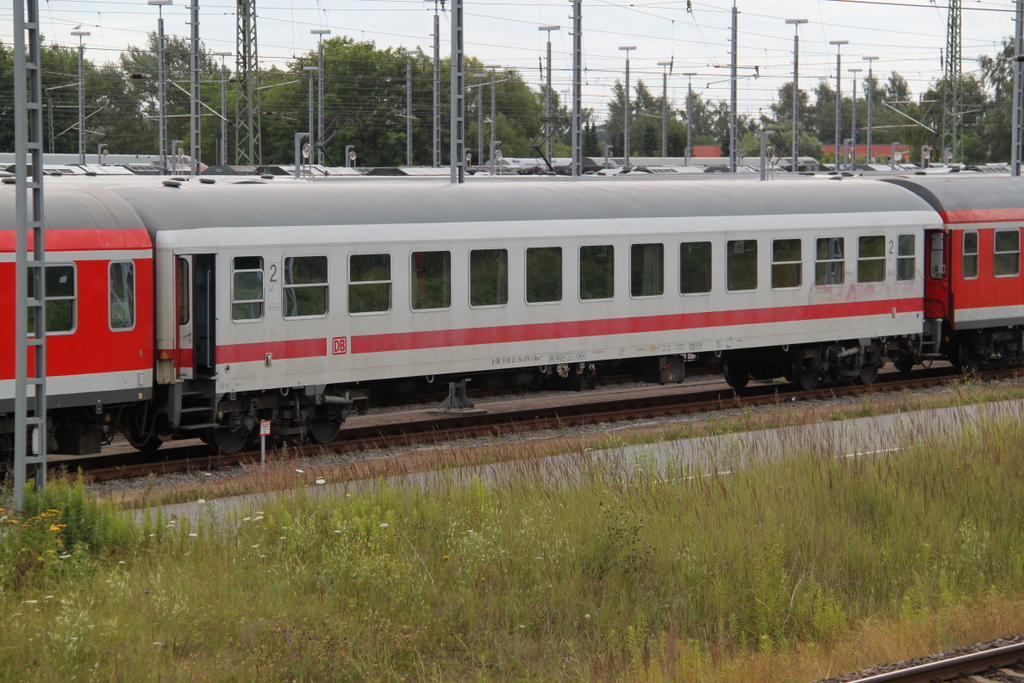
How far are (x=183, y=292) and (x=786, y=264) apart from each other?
10.2 metres

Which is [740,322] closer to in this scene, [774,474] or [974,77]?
[774,474]

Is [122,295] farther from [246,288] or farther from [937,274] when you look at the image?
[937,274]

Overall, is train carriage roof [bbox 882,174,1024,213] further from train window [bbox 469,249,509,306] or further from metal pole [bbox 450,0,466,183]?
train window [bbox 469,249,509,306]

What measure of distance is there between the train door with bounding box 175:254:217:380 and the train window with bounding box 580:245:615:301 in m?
5.67

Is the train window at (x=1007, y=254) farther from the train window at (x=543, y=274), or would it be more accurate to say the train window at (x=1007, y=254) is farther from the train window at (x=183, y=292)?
the train window at (x=183, y=292)

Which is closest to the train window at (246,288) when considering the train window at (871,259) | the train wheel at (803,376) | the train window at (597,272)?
the train window at (597,272)

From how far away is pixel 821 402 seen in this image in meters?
20.9

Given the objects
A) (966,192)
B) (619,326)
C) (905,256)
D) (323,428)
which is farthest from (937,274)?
(323,428)

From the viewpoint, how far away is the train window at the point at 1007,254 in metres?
23.5

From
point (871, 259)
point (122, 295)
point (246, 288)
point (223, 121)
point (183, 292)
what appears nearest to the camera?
point (122, 295)

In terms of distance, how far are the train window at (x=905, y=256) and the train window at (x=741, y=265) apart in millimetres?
3388

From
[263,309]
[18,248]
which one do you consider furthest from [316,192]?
[18,248]

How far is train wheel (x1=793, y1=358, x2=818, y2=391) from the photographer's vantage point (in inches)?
856

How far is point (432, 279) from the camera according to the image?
17.0 metres
